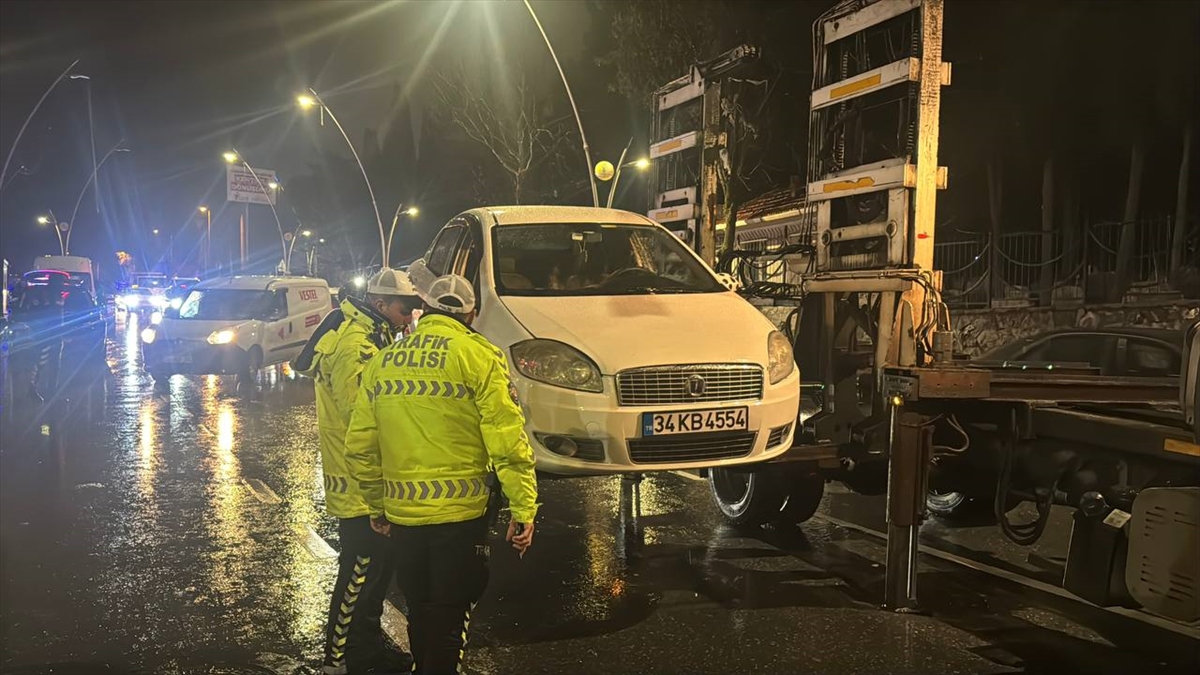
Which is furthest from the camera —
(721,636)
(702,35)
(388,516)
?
(702,35)

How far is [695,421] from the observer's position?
4.74 m

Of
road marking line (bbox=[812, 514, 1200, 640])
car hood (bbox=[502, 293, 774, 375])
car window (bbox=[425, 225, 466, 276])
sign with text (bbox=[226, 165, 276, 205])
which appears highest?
sign with text (bbox=[226, 165, 276, 205])

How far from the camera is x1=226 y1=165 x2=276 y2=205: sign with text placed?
154ft

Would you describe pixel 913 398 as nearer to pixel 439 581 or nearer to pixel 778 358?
pixel 778 358

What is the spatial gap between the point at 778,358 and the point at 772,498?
1.62 meters

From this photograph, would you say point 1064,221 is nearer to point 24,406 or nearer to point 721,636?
point 721,636

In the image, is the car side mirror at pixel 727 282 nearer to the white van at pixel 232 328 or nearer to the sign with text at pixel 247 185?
the white van at pixel 232 328

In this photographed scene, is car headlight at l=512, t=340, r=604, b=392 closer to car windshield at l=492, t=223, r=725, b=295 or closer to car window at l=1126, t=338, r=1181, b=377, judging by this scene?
car windshield at l=492, t=223, r=725, b=295

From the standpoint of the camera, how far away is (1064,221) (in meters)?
18.9

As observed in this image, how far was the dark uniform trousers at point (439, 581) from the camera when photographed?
313 centimetres

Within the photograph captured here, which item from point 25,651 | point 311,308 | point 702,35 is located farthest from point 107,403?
point 702,35

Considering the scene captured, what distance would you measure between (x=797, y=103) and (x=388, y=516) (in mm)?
22350

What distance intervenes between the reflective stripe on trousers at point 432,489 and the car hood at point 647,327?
5.37 feet

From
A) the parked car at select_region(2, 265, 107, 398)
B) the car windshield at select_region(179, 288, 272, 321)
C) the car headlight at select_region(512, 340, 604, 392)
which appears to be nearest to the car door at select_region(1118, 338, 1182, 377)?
the car headlight at select_region(512, 340, 604, 392)
